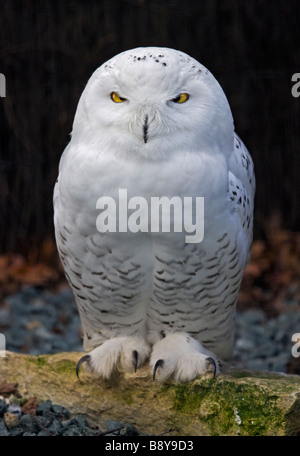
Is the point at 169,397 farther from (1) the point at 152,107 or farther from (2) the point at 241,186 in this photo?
(1) the point at 152,107

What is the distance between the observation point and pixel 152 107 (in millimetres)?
2143

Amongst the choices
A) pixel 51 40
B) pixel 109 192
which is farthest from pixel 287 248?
pixel 109 192

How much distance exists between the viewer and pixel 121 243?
231 cm

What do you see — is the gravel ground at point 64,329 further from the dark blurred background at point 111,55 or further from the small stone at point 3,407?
the small stone at point 3,407

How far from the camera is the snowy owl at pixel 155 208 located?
2195mm

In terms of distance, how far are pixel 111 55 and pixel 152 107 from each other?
2084 mm

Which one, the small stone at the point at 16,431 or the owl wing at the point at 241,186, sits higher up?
the owl wing at the point at 241,186

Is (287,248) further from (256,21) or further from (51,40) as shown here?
(51,40)

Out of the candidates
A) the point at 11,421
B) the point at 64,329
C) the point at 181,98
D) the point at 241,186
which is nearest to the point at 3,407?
the point at 11,421

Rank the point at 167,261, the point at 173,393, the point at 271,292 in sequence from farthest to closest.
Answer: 1. the point at 271,292
2. the point at 173,393
3. the point at 167,261

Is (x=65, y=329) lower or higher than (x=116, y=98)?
lower

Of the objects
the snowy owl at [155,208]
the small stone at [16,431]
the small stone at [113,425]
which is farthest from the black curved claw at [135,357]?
the small stone at [16,431]

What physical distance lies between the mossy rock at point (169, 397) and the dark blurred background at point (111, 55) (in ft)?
5.88

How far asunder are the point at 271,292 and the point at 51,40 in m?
1.80
